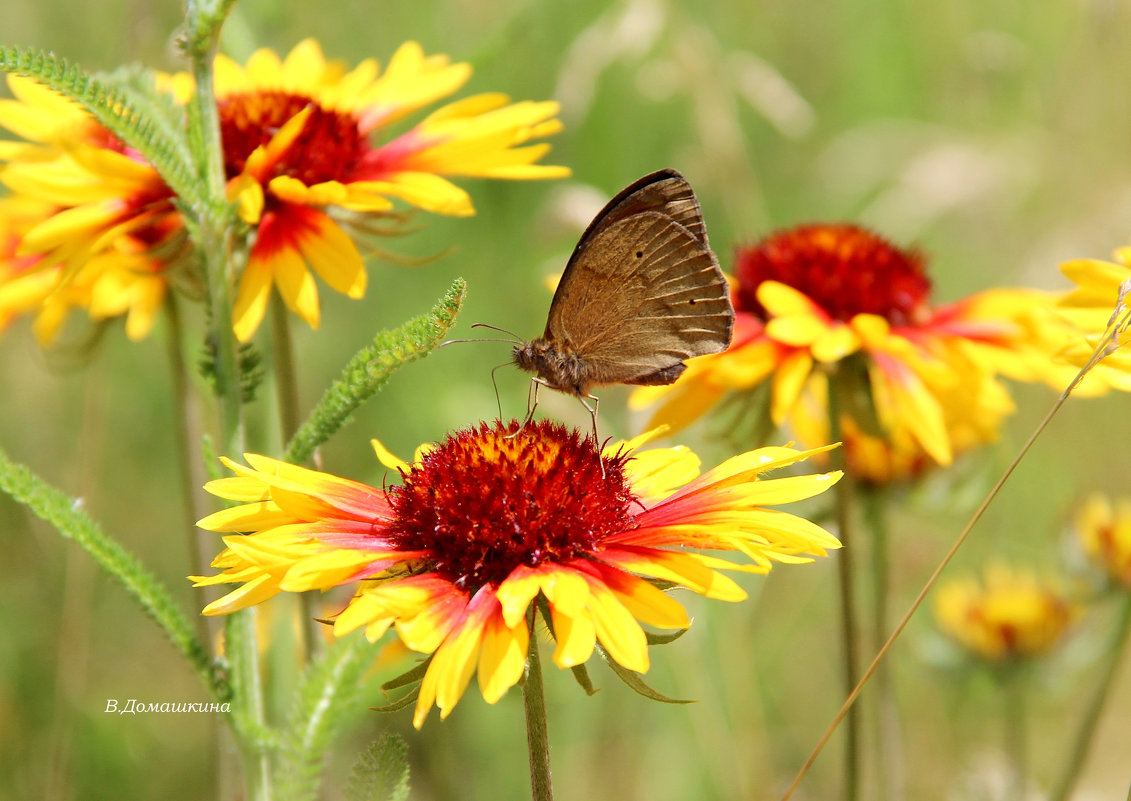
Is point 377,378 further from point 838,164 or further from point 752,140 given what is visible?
point 752,140

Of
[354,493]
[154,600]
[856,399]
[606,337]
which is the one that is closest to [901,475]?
[856,399]

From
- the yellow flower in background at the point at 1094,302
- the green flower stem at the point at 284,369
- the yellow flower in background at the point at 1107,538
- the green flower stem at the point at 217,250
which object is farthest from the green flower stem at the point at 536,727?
the yellow flower in background at the point at 1107,538

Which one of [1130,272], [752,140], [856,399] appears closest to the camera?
[1130,272]

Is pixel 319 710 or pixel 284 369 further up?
pixel 284 369

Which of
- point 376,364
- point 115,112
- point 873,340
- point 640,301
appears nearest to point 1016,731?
point 873,340

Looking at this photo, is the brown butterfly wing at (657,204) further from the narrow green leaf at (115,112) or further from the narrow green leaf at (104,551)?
the narrow green leaf at (104,551)

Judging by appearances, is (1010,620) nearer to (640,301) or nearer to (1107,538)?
(1107,538)

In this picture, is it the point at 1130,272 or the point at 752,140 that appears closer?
the point at 1130,272
